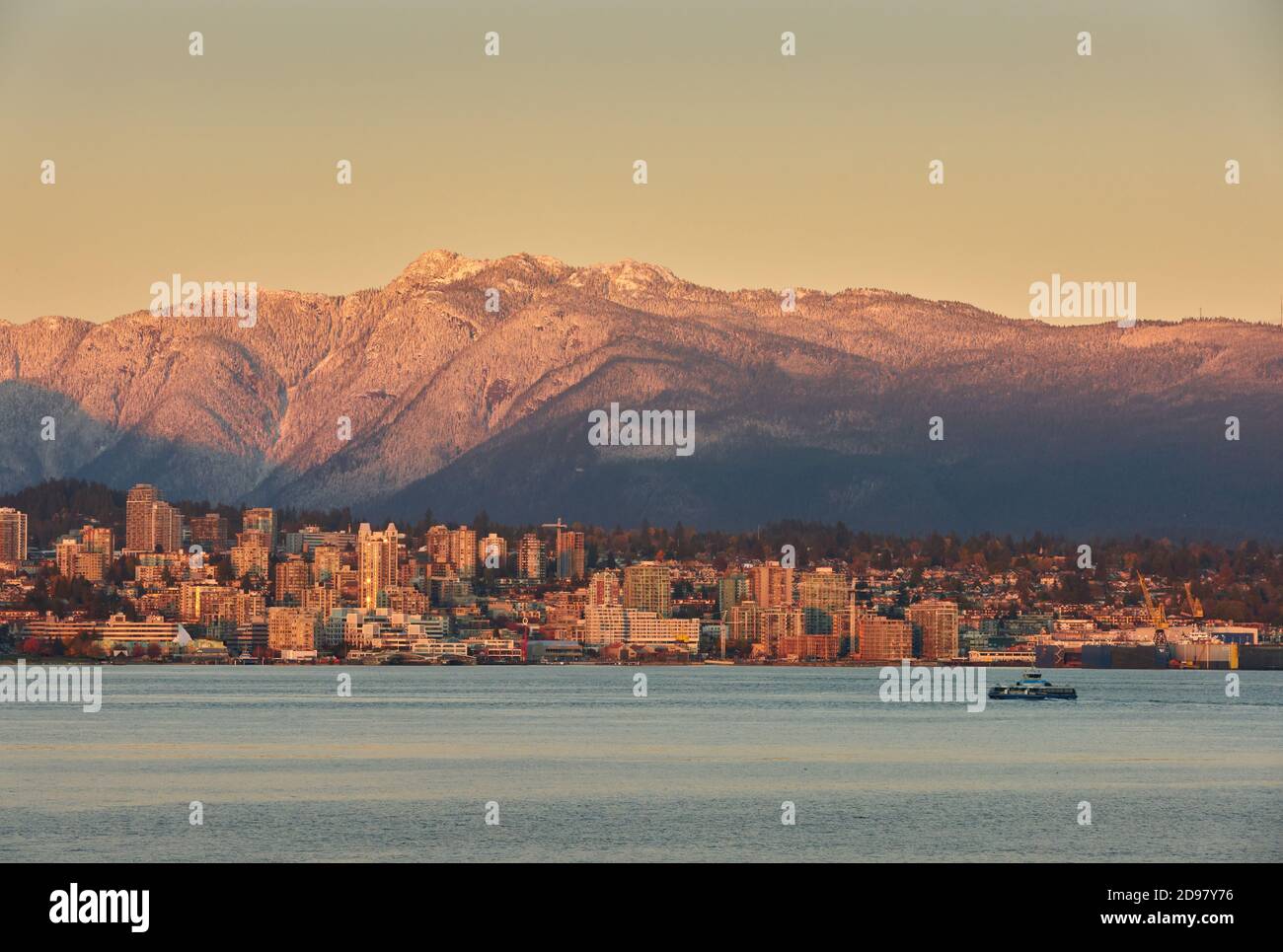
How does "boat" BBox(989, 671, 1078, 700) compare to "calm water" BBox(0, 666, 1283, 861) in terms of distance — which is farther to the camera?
"boat" BBox(989, 671, 1078, 700)

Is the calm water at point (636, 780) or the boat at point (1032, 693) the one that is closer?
the calm water at point (636, 780)

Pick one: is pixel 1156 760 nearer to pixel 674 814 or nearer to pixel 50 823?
pixel 674 814

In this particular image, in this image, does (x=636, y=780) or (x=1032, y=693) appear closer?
(x=636, y=780)

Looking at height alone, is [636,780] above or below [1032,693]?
below
